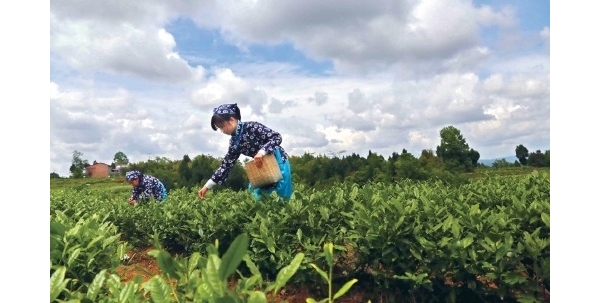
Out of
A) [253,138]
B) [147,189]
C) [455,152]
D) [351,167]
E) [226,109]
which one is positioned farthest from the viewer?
[351,167]

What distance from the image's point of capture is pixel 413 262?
289 centimetres

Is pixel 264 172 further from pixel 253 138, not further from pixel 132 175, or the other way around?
pixel 132 175

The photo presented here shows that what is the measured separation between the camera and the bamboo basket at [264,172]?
405cm

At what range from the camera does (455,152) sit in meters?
5.63

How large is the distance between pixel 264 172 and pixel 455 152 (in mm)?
2357

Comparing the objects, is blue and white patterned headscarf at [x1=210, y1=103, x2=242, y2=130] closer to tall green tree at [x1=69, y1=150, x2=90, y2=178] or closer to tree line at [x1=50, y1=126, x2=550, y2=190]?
tall green tree at [x1=69, y1=150, x2=90, y2=178]

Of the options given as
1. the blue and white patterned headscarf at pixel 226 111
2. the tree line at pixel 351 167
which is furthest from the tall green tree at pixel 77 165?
the tree line at pixel 351 167

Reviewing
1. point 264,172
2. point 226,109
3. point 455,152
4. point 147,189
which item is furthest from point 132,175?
point 455,152

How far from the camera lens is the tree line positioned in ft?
18.7

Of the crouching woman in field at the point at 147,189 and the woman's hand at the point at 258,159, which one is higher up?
the woman's hand at the point at 258,159

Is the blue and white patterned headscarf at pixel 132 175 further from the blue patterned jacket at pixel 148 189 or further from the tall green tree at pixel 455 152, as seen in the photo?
the tall green tree at pixel 455 152

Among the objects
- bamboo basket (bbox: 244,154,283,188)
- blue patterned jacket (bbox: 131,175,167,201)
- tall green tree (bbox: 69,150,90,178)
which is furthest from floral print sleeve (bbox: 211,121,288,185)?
blue patterned jacket (bbox: 131,175,167,201)
